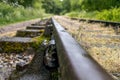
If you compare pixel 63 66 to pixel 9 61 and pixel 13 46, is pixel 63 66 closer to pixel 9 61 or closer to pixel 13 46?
pixel 9 61

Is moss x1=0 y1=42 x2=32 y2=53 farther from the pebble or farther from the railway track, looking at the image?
the railway track

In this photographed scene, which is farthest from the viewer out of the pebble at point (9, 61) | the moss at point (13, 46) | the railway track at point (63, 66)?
the moss at point (13, 46)

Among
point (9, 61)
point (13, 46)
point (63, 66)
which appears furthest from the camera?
point (13, 46)

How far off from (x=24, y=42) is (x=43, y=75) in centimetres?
182

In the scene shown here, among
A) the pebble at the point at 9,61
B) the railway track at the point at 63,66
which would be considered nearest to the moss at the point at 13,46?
the pebble at the point at 9,61

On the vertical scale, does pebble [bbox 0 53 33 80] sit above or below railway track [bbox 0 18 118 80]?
below

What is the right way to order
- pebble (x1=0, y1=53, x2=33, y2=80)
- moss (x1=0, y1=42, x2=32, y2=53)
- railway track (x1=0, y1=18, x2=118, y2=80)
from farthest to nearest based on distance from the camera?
moss (x1=0, y1=42, x2=32, y2=53), pebble (x1=0, y1=53, x2=33, y2=80), railway track (x1=0, y1=18, x2=118, y2=80)

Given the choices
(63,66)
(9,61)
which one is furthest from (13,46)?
(63,66)

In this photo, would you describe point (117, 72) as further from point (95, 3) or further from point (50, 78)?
point (95, 3)

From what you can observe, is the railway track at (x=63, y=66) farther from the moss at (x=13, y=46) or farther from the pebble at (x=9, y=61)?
the moss at (x=13, y=46)

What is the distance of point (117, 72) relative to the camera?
167cm

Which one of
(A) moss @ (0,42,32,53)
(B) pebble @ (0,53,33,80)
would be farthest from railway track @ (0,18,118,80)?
(A) moss @ (0,42,32,53)

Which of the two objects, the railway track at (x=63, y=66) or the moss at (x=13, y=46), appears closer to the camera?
the railway track at (x=63, y=66)

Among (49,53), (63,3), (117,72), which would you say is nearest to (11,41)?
(49,53)
